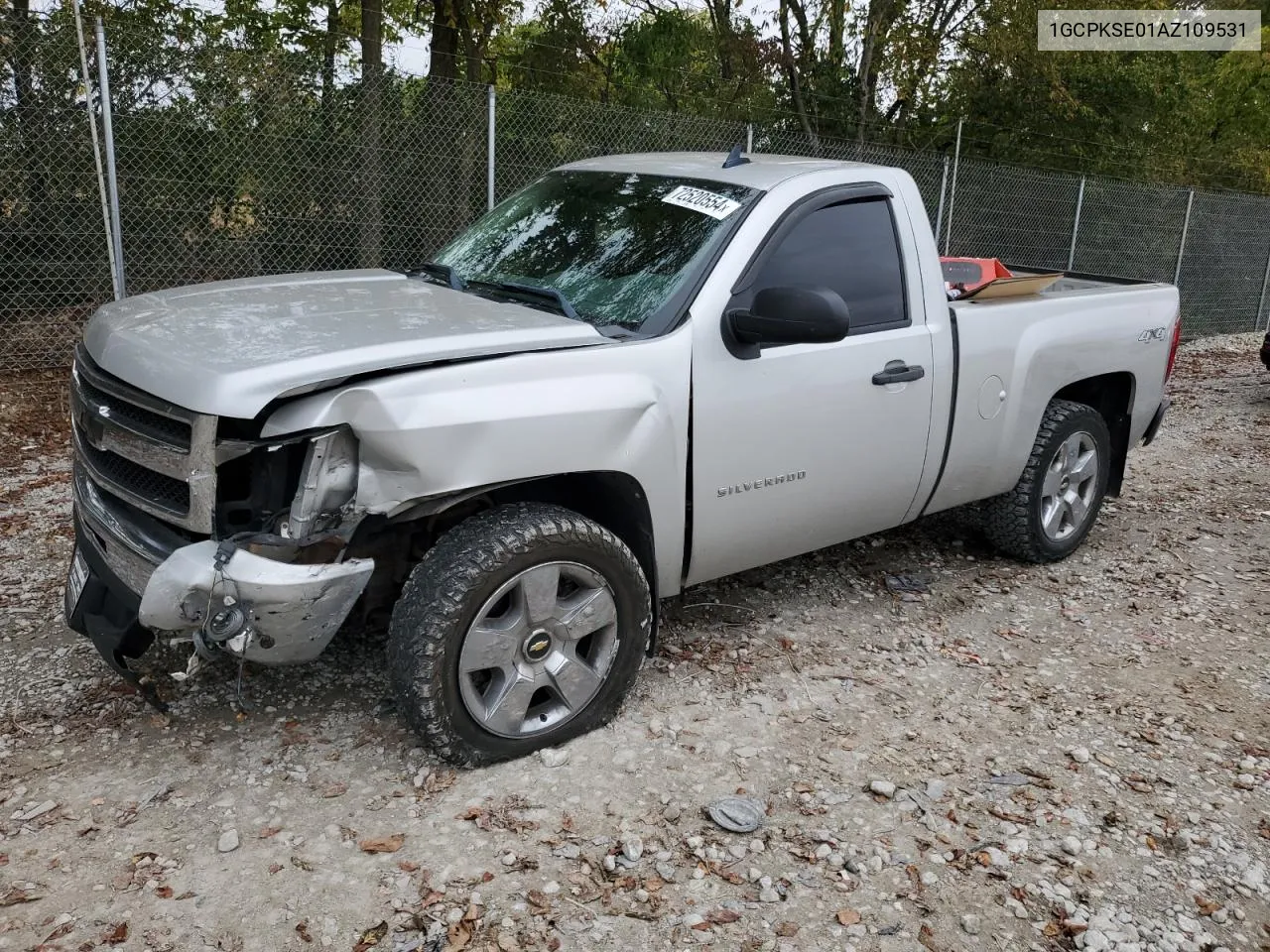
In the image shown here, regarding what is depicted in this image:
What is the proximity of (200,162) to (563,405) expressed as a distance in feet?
19.4

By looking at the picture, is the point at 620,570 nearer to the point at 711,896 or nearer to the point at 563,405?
the point at 563,405

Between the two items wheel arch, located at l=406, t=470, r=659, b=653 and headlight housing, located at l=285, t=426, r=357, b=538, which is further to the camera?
wheel arch, located at l=406, t=470, r=659, b=653

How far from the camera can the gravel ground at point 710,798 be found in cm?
260

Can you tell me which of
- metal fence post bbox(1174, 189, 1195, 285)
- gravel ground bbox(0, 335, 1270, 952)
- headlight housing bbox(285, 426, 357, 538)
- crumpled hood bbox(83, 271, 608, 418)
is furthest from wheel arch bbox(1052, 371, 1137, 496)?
metal fence post bbox(1174, 189, 1195, 285)

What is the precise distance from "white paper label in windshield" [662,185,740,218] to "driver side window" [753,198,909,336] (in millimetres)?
234

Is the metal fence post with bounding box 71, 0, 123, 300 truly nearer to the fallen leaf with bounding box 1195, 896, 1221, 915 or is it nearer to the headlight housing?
the headlight housing

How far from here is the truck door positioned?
11.3ft

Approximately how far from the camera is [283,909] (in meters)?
2.55

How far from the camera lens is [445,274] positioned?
404 cm

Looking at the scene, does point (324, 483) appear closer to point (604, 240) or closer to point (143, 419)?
point (143, 419)

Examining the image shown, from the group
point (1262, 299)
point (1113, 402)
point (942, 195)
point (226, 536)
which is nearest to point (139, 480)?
point (226, 536)

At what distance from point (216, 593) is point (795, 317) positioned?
6.19 ft

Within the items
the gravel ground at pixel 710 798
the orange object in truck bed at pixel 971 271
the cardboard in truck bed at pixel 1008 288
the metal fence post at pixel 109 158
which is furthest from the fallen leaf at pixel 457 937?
the metal fence post at pixel 109 158

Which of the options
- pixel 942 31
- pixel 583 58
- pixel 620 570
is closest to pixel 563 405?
pixel 620 570
